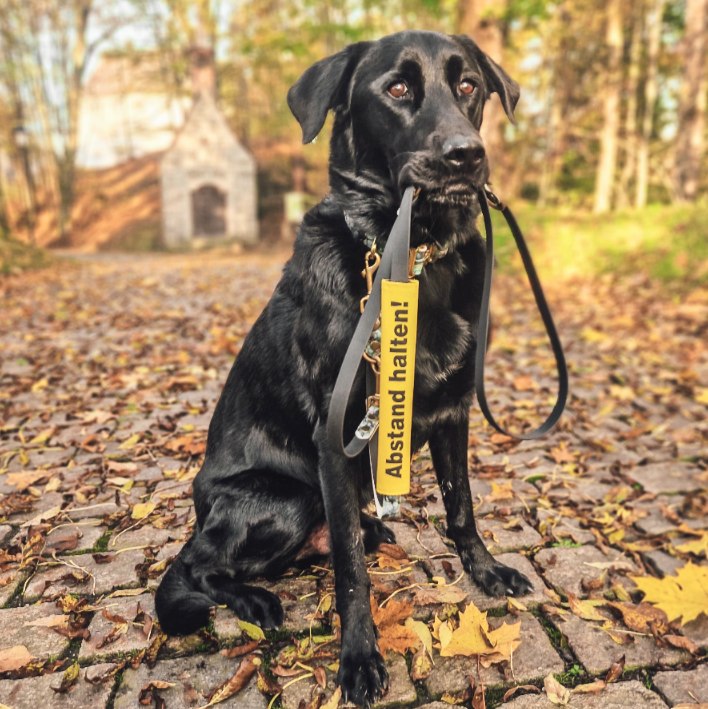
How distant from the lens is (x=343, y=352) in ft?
6.32

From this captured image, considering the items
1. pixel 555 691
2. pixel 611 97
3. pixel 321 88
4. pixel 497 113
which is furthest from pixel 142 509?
pixel 611 97

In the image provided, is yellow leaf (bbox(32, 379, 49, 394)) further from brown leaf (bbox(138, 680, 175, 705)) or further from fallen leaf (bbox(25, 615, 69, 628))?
brown leaf (bbox(138, 680, 175, 705))

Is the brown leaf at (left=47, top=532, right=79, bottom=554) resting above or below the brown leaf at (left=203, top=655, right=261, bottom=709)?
above

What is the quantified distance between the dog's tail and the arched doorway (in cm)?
2326

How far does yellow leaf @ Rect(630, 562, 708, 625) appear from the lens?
215 cm

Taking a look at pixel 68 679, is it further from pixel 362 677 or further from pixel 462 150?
pixel 462 150

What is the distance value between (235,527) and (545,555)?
54.3 inches

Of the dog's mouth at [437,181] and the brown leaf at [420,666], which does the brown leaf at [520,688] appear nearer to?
the brown leaf at [420,666]

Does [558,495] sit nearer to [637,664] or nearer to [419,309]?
[637,664]

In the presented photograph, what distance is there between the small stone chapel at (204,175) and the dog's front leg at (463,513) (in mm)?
22318

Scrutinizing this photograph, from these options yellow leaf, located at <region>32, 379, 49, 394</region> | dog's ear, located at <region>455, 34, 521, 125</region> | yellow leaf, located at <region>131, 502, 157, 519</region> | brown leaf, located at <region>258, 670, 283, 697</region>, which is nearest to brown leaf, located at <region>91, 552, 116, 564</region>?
yellow leaf, located at <region>131, 502, 157, 519</region>

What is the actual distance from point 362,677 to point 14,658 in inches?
45.2

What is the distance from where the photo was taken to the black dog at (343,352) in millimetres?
1933

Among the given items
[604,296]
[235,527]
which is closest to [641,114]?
Answer: [604,296]
